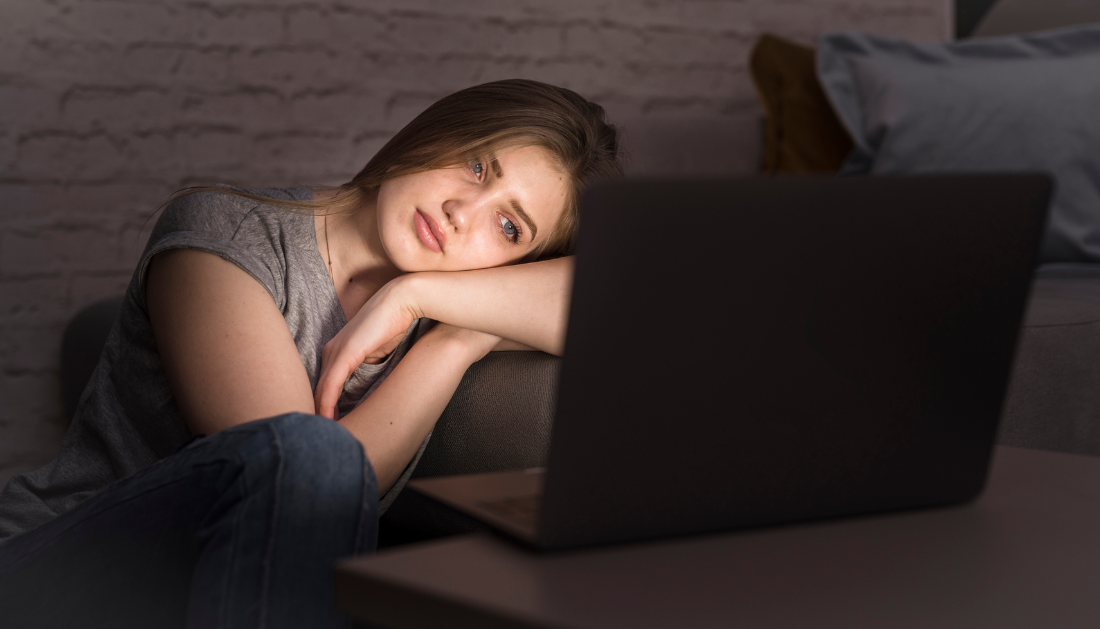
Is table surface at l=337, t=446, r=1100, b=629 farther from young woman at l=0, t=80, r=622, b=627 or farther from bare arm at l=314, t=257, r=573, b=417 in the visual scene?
bare arm at l=314, t=257, r=573, b=417

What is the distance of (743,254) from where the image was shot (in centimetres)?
48

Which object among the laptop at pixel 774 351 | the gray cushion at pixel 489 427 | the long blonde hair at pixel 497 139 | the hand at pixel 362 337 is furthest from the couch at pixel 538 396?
the laptop at pixel 774 351

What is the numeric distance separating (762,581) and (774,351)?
12 cm

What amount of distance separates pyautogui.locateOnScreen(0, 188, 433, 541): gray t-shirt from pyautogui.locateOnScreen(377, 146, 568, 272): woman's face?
100 mm

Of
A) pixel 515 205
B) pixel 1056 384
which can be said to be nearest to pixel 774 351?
pixel 515 205

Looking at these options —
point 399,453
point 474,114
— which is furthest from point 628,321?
point 474,114

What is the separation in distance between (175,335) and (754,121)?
68.5 inches

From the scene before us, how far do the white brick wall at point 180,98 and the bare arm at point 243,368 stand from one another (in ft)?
2.55

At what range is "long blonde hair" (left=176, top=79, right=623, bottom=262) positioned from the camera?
108 cm

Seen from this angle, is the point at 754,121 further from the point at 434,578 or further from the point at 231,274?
the point at 434,578

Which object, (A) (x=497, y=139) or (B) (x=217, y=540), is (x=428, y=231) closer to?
(A) (x=497, y=139)

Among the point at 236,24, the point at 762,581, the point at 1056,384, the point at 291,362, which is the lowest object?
the point at 1056,384

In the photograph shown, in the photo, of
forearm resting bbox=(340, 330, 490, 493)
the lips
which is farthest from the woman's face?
forearm resting bbox=(340, 330, 490, 493)

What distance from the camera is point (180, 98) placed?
5.42ft
